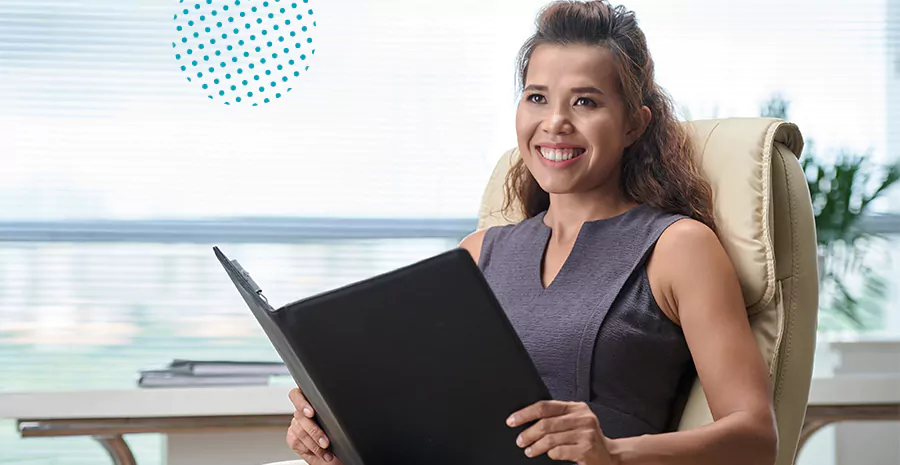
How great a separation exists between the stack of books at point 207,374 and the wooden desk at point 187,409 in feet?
0.23

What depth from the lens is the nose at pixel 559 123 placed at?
1195mm

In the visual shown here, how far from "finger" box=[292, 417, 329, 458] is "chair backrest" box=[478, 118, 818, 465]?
1.60 feet

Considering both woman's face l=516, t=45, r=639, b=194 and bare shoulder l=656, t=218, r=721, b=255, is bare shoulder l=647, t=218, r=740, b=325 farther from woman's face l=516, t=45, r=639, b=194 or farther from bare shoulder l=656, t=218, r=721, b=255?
woman's face l=516, t=45, r=639, b=194

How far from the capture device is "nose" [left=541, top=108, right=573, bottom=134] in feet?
3.92

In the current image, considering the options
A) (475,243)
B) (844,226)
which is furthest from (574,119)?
(844,226)

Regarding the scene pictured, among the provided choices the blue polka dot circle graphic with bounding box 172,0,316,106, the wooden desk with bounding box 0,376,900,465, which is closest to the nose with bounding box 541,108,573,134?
the wooden desk with bounding box 0,376,900,465

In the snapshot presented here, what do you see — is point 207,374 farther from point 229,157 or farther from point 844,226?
point 844,226

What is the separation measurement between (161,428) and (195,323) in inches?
26.2

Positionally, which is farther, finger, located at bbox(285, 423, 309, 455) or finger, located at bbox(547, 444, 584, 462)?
finger, located at bbox(285, 423, 309, 455)

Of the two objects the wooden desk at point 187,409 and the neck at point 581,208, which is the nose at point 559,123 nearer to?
the neck at point 581,208

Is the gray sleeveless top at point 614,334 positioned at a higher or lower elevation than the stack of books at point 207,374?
higher

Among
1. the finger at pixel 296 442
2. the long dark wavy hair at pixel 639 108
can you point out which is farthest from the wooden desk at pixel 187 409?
the long dark wavy hair at pixel 639 108

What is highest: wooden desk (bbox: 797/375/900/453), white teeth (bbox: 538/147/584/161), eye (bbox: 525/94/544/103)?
eye (bbox: 525/94/544/103)

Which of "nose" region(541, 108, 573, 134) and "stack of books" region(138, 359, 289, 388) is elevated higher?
"nose" region(541, 108, 573, 134)
